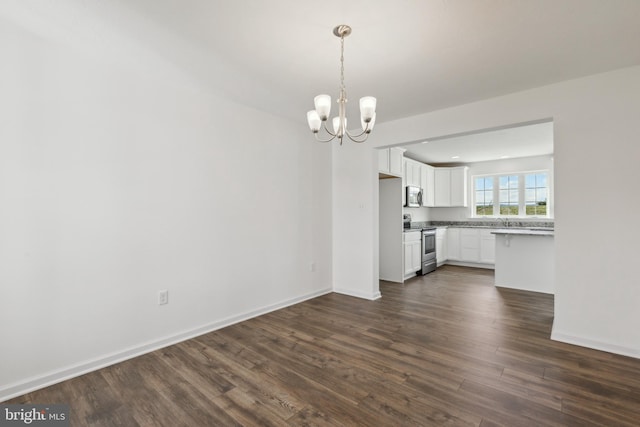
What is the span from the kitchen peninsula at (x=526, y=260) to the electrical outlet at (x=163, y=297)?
472 cm

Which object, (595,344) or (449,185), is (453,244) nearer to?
(449,185)

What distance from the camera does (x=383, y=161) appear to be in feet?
16.5

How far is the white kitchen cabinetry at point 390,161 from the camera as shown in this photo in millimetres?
4988

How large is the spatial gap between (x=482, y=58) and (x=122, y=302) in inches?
146

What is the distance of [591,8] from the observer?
1888 millimetres

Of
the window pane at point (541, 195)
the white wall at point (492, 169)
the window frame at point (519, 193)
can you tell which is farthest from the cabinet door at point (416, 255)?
the window pane at point (541, 195)

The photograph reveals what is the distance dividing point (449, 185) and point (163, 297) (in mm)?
6689

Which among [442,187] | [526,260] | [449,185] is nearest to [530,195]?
[449,185]

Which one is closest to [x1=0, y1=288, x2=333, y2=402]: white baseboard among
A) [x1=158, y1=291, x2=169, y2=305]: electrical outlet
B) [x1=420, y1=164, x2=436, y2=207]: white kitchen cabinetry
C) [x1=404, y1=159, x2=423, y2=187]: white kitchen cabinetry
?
[x1=158, y1=291, x2=169, y2=305]: electrical outlet

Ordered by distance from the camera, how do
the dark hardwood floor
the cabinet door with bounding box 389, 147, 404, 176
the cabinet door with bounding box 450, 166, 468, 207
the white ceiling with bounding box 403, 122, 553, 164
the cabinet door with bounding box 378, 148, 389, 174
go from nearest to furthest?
the dark hardwood floor → the white ceiling with bounding box 403, 122, 553, 164 → the cabinet door with bounding box 378, 148, 389, 174 → the cabinet door with bounding box 389, 147, 404, 176 → the cabinet door with bounding box 450, 166, 468, 207

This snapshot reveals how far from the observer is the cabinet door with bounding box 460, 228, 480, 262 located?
684 centimetres

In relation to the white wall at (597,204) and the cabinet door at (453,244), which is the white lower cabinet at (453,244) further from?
the white wall at (597,204)

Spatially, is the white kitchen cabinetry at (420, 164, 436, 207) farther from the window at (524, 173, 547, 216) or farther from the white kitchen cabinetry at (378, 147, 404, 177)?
the window at (524, 173, 547, 216)

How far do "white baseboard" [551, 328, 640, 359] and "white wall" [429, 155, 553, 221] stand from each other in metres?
4.78
